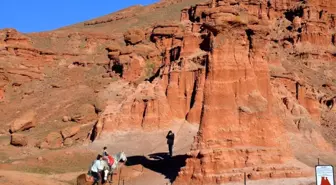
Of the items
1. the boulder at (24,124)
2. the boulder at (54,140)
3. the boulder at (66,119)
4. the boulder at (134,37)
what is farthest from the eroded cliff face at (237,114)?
the boulder at (134,37)

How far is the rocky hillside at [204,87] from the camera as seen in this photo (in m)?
23.7

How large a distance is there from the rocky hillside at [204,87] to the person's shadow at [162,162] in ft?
11.8

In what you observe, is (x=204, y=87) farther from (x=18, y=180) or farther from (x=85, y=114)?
(x=85, y=114)

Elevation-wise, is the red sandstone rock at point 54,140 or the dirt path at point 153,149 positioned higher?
the red sandstone rock at point 54,140

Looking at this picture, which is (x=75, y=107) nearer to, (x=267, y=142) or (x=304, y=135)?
(x=304, y=135)

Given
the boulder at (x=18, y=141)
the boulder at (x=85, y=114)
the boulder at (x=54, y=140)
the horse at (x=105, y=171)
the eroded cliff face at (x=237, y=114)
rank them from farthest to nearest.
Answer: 1. the boulder at (x=85, y=114)
2. the boulder at (x=18, y=141)
3. the boulder at (x=54, y=140)
4. the eroded cliff face at (x=237, y=114)
5. the horse at (x=105, y=171)

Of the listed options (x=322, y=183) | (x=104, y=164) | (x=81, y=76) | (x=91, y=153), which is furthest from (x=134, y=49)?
(x=322, y=183)

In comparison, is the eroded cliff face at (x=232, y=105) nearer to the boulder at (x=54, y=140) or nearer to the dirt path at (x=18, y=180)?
the dirt path at (x=18, y=180)

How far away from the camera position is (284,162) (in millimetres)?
23516

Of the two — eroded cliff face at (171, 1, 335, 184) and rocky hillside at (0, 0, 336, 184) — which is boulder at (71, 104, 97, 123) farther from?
eroded cliff face at (171, 1, 335, 184)

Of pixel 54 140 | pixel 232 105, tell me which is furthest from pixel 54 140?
pixel 232 105

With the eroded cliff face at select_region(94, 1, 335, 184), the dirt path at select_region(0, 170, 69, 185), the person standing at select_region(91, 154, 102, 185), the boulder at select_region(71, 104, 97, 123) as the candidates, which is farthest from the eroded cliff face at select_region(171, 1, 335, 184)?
the boulder at select_region(71, 104, 97, 123)

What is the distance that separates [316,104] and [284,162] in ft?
64.1

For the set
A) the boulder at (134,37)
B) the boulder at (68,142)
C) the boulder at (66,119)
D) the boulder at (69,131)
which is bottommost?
the boulder at (68,142)
